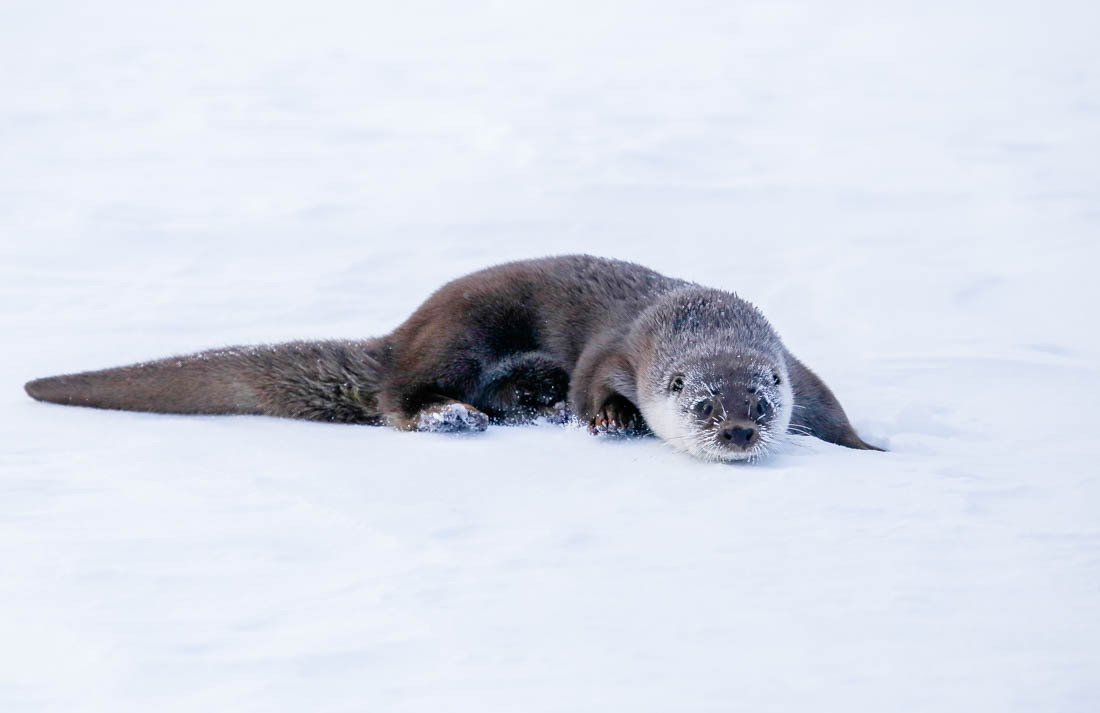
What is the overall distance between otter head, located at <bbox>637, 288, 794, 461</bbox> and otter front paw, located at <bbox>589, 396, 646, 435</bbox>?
65 mm

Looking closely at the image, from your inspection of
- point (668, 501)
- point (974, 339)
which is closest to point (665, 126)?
point (974, 339)

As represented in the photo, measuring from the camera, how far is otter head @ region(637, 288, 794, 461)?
466 cm

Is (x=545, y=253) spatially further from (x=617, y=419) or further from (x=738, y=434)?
(x=738, y=434)

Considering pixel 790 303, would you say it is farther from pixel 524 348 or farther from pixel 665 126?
pixel 665 126

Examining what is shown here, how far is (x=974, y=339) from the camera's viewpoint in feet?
22.3

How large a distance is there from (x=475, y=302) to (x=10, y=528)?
2.31 meters

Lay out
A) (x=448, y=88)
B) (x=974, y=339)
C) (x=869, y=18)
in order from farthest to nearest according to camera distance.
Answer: (x=869, y=18)
(x=448, y=88)
(x=974, y=339)

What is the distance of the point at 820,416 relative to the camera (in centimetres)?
515

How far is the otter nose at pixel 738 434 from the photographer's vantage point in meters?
4.58

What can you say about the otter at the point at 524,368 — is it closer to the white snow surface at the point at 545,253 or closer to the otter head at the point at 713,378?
the otter head at the point at 713,378

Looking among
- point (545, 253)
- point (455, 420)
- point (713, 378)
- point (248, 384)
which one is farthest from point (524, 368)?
Answer: point (545, 253)

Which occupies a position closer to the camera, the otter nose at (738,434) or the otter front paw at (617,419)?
the otter nose at (738,434)

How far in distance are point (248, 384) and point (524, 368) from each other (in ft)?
3.61

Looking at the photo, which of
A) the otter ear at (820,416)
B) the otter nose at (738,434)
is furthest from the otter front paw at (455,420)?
the otter ear at (820,416)
